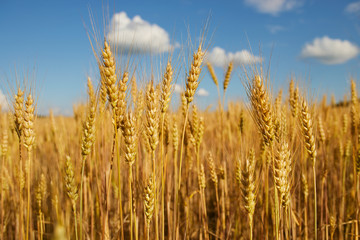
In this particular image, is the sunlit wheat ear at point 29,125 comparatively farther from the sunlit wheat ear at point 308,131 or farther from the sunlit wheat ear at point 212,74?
the sunlit wheat ear at point 212,74

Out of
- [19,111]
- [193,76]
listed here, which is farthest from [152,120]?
[19,111]

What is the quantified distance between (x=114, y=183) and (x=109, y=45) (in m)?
1.84

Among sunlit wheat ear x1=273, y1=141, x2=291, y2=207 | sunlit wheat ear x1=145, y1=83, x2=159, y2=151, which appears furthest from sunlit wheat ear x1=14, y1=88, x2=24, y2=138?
sunlit wheat ear x1=273, y1=141, x2=291, y2=207

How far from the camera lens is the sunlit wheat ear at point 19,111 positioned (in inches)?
61.3

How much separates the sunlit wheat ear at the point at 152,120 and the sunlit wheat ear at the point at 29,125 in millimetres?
722

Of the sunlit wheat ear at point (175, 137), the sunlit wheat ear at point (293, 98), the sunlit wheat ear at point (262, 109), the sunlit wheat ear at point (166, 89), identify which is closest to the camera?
the sunlit wheat ear at point (262, 109)

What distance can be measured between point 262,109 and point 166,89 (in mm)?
598

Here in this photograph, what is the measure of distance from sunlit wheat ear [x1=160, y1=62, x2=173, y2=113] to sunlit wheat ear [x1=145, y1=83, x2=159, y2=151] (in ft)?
0.23

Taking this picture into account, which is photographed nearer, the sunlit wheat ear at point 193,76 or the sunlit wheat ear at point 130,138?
the sunlit wheat ear at point 130,138

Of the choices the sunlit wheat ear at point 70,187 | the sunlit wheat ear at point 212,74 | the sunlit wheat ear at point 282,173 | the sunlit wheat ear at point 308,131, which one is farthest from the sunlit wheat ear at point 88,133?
the sunlit wheat ear at point 212,74

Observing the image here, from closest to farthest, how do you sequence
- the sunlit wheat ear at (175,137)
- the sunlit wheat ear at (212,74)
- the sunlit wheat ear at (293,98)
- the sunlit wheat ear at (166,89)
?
1. the sunlit wheat ear at (166,89)
2. the sunlit wheat ear at (175,137)
3. the sunlit wheat ear at (293,98)
4. the sunlit wheat ear at (212,74)

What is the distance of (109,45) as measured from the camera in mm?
1404

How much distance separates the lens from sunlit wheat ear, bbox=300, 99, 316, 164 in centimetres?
153

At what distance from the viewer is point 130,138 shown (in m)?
1.32
